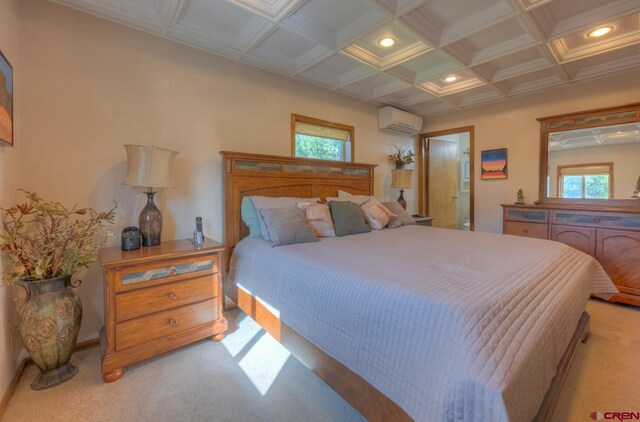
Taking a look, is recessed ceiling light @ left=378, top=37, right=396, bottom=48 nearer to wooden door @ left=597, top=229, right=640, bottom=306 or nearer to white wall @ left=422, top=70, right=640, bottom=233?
white wall @ left=422, top=70, right=640, bottom=233

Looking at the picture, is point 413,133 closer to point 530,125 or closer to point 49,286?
point 530,125

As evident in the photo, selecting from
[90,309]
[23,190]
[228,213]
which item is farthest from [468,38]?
[90,309]

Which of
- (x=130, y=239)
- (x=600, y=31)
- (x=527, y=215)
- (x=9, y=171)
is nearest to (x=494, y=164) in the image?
(x=527, y=215)

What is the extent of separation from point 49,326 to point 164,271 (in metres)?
0.64

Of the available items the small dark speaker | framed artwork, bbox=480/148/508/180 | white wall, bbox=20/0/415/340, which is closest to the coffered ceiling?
white wall, bbox=20/0/415/340

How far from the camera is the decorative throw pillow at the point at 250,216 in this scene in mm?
2518

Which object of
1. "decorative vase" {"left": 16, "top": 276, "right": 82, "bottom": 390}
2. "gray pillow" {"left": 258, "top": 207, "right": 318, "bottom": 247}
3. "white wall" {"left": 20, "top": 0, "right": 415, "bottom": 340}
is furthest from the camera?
"gray pillow" {"left": 258, "top": 207, "right": 318, "bottom": 247}

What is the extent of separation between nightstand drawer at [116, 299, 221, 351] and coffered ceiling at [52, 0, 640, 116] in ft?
7.14

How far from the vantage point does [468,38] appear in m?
2.54

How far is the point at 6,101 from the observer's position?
154cm

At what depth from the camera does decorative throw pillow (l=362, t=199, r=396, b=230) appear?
303cm

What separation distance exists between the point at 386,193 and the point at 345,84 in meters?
1.83

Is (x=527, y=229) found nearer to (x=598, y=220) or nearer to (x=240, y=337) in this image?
(x=598, y=220)

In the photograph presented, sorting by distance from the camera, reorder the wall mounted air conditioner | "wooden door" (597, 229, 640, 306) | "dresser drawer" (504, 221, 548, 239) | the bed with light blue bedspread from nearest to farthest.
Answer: the bed with light blue bedspread → "wooden door" (597, 229, 640, 306) → "dresser drawer" (504, 221, 548, 239) → the wall mounted air conditioner
